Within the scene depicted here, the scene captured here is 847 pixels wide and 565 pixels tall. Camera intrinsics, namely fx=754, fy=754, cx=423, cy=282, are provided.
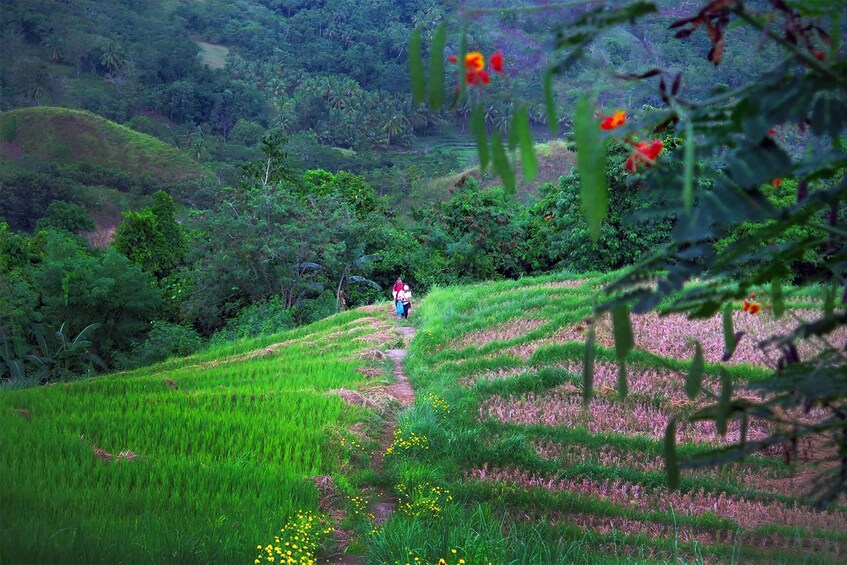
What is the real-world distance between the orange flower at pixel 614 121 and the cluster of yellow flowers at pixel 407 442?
4574mm

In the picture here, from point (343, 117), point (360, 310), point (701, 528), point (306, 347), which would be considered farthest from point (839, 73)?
point (343, 117)

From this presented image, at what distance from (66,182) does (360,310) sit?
78.0 ft

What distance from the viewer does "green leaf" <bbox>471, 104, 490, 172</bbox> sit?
4.64 feet

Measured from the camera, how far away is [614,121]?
1.41 metres

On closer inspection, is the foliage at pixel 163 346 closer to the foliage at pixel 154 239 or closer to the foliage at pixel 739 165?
the foliage at pixel 154 239

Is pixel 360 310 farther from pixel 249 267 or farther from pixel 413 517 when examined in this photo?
pixel 413 517

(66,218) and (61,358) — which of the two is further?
(66,218)

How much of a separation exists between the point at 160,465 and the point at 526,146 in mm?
3419

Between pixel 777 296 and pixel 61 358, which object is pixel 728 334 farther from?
pixel 61 358

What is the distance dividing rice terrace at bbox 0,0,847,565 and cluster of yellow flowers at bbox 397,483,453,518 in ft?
0.06

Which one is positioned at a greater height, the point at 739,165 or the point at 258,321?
the point at 739,165

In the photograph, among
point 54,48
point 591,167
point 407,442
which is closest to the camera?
point 591,167

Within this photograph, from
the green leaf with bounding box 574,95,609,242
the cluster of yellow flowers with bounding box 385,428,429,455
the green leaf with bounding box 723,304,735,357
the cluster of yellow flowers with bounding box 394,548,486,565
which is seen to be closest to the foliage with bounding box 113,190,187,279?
the cluster of yellow flowers with bounding box 385,428,429,455

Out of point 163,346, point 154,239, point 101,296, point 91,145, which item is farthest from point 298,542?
point 91,145
